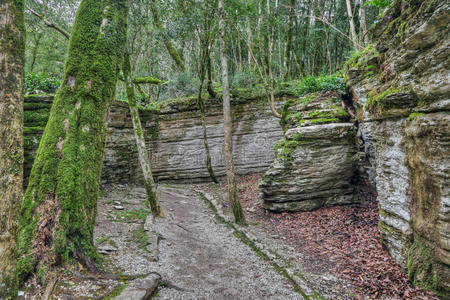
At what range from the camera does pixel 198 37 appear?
14.9 metres

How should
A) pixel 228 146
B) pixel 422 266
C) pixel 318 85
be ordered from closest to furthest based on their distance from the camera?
1. pixel 422 266
2. pixel 228 146
3. pixel 318 85

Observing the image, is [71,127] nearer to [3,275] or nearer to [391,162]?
[3,275]

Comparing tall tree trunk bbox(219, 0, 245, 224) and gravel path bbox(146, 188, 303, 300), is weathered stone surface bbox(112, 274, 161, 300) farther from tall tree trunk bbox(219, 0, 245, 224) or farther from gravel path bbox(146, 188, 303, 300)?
tall tree trunk bbox(219, 0, 245, 224)

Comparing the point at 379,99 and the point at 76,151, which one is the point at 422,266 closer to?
the point at 379,99

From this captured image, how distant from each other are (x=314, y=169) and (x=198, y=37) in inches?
426

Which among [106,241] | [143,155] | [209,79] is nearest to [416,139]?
[106,241]

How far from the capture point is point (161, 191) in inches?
474

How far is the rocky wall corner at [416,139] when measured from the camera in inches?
149

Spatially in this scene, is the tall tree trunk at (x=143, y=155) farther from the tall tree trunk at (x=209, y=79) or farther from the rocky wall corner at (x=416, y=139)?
the rocky wall corner at (x=416, y=139)

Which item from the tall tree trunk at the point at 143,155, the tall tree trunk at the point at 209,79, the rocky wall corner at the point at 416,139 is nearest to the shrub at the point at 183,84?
the tall tree trunk at the point at 209,79

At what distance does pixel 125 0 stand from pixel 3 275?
4.69 meters

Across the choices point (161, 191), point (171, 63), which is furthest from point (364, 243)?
point (171, 63)

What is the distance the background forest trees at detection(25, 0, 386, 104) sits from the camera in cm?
994

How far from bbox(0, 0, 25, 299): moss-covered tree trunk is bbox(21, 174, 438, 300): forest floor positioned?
0.91 m
